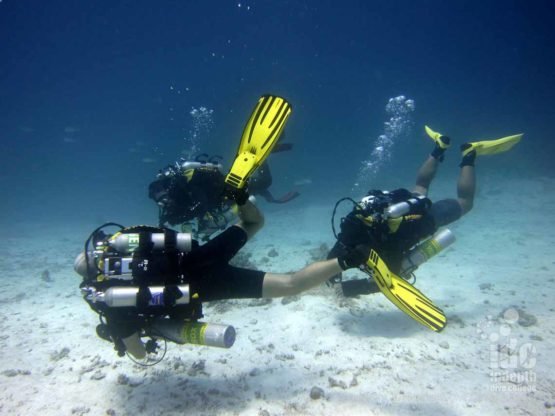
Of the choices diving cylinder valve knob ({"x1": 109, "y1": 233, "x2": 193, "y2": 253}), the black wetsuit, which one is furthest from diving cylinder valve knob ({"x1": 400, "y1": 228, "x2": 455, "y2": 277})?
diving cylinder valve knob ({"x1": 109, "y1": 233, "x2": 193, "y2": 253})

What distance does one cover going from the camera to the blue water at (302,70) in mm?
36375

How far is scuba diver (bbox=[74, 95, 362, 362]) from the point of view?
3.77 metres

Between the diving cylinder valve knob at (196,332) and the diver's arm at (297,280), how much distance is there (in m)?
1.05

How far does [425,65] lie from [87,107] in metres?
59.5

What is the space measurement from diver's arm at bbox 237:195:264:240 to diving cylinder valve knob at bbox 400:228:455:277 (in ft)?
9.44

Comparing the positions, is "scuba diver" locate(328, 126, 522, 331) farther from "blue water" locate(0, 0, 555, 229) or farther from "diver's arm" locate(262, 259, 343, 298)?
"blue water" locate(0, 0, 555, 229)

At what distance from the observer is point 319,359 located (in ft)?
17.2

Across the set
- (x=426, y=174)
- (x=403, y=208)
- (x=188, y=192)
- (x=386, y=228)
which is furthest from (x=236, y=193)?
(x=426, y=174)

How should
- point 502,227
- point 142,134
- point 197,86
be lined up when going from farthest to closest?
point 142,134 < point 197,86 < point 502,227

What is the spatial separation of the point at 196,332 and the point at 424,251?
4.48 meters

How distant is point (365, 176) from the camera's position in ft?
131

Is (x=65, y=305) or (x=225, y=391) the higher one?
(x=225, y=391)

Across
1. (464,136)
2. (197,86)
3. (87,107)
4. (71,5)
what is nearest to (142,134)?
(87,107)

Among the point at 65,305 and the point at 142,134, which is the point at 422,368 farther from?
the point at 142,134
